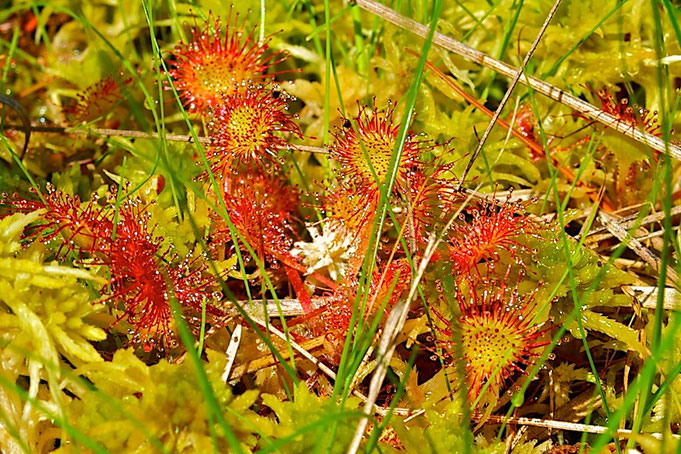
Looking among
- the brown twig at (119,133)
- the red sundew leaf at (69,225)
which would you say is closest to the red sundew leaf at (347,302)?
the brown twig at (119,133)

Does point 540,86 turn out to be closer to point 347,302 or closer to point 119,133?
point 347,302

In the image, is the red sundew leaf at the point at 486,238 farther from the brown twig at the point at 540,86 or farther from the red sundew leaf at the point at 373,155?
the brown twig at the point at 540,86

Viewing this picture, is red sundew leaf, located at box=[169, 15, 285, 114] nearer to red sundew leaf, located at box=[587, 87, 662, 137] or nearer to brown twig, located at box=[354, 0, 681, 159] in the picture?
brown twig, located at box=[354, 0, 681, 159]

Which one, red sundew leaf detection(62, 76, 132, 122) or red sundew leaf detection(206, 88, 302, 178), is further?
red sundew leaf detection(62, 76, 132, 122)

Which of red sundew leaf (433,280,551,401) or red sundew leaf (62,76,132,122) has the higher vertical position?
red sundew leaf (62,76,132,122)

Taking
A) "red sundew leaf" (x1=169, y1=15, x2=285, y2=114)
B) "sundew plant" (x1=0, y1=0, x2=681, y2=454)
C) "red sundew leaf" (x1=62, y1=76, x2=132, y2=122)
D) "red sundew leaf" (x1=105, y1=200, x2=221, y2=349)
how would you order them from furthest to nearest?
1. "red sundew leaf" (x1=62, y1=76, x2=132, y2=122)
2. "red sundew leaf" (x1=169, y1=15, x2=285, y2=114)
3. "red sundew leaf" (x1=105, y1=200, x2=221, y2=349)
4. "sundew plant" (x1=0, y1=0, x2=681, y2=454)

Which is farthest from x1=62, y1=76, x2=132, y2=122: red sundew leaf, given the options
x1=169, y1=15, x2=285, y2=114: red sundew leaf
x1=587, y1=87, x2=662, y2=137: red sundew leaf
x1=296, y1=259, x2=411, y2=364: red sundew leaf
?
x1=587, y1=87, x2=662, y2=137: red sundew leaf

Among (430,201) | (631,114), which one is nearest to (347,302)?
(430,201)

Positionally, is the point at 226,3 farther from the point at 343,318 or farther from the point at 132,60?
the point at 343,318
